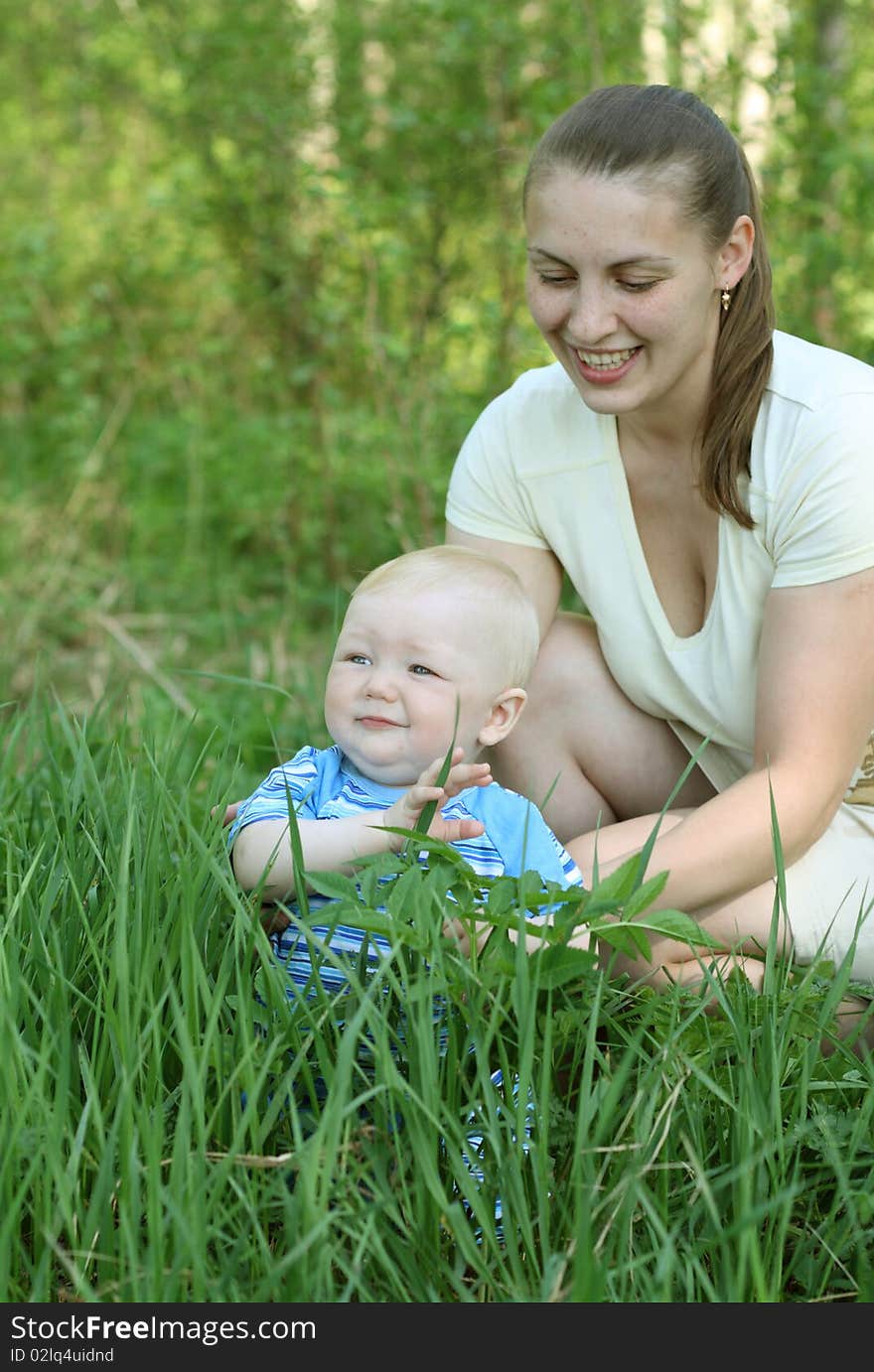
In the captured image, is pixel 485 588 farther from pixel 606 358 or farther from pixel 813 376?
pixel 813 376

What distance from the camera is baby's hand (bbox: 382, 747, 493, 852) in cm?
183

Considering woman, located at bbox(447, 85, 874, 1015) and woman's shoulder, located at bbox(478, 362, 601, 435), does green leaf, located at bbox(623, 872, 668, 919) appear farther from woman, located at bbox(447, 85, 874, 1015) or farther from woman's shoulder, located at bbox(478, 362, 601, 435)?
woman's shoulder, located at bbox(478, 362, 601, 435)

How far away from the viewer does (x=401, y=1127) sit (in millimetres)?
1787

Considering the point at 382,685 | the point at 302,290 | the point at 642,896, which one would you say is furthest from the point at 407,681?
the point at 302,290

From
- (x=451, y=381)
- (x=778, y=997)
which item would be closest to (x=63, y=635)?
(x=451, y=381)

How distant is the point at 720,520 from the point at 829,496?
220 millimetres

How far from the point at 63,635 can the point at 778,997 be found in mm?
3376

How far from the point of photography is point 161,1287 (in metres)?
1.46

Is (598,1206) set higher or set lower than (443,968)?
lower

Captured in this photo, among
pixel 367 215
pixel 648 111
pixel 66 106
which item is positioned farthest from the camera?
pixel 66 106

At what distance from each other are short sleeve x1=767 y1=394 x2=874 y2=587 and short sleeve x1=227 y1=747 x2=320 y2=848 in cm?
80

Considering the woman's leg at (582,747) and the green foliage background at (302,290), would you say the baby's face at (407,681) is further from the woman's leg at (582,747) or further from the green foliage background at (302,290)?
the green foliage background at (302,290)

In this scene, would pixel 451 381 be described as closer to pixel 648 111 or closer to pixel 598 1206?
pixel 648 111

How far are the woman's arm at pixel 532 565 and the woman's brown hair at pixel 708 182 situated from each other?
38cm
